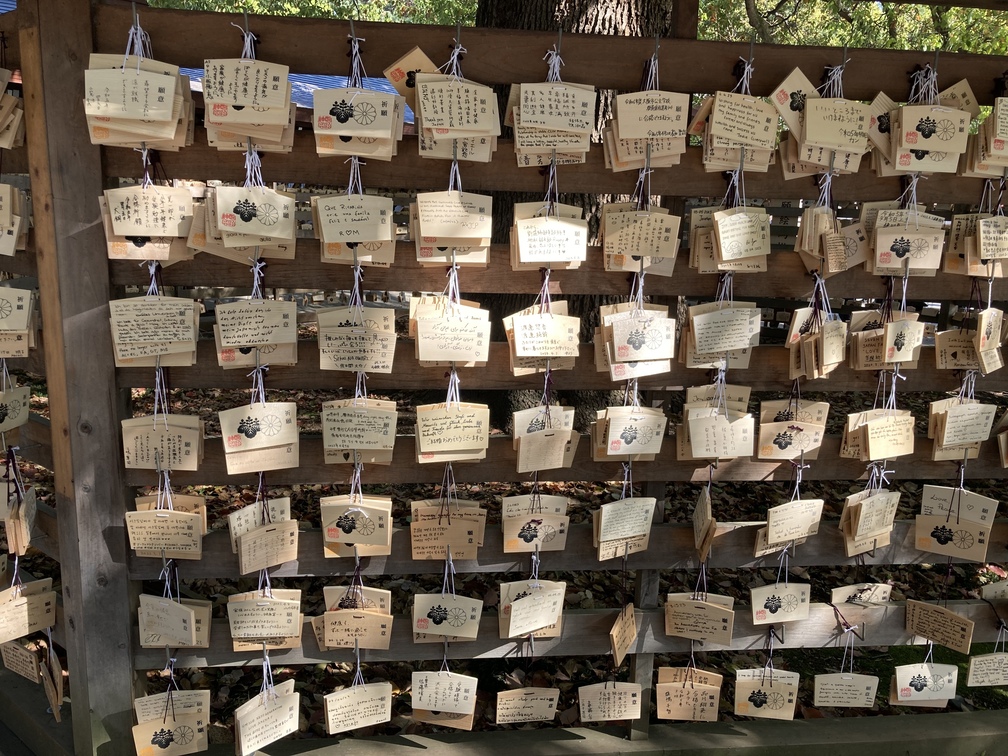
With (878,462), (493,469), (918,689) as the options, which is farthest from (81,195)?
(918,689)

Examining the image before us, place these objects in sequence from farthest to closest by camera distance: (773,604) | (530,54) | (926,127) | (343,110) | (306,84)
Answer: (306,84) < (773,604) < (926,127) < (530,54) < (343,110)

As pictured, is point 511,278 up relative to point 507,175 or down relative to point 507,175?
down

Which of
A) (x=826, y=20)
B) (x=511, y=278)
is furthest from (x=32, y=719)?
(x=826, y=20)

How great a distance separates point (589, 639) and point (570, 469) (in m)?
0.63

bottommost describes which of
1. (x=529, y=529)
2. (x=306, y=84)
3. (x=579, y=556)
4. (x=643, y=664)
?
(x=643, y=664)

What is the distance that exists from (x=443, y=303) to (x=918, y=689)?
2182 mm

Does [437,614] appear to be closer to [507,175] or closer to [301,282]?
[301,282]

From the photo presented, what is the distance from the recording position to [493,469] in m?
2.35

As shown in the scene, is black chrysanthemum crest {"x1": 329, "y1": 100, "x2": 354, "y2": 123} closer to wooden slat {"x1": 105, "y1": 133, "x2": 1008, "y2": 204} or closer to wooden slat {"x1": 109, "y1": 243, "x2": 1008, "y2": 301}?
wooden slat {"x1": 105, "y1": 133, "x2": 1008, "y2": 204}

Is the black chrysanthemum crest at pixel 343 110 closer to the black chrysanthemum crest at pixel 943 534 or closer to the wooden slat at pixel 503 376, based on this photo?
the wooden slat at pixel 503 376

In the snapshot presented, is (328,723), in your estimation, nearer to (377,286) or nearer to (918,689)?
(377,286)

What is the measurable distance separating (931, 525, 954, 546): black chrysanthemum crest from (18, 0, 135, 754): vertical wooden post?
2.61 meters

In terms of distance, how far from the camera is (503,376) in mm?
2295

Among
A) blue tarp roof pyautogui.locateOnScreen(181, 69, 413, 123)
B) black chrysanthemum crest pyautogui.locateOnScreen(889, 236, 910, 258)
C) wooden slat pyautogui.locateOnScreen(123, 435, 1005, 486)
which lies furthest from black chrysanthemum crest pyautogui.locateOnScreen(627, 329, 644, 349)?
blue tarp roof pyautogui.locateOnScreen(181, 69, 413, 123)
